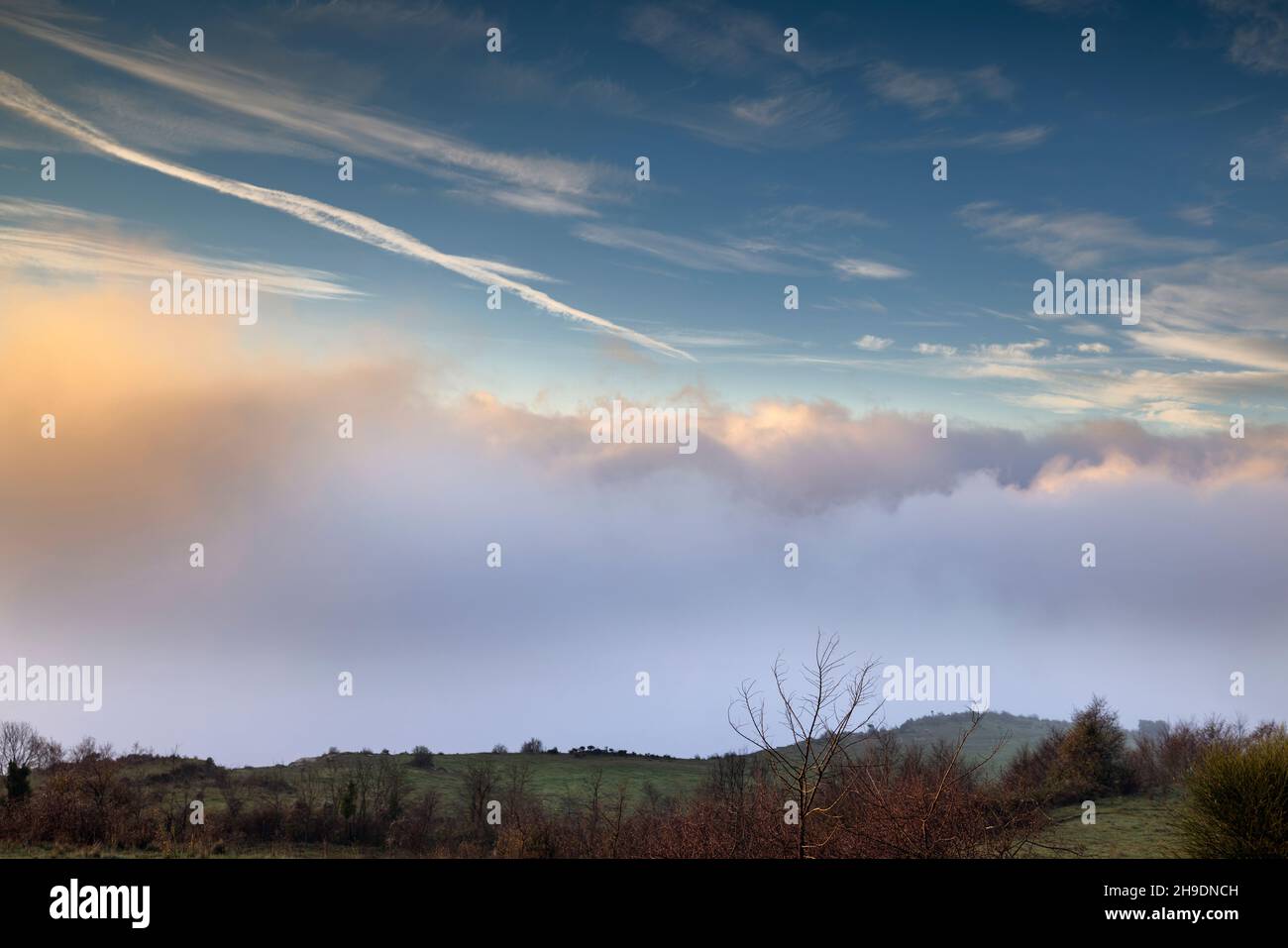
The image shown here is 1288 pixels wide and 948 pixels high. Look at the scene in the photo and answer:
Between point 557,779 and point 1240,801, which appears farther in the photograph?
point 557,779

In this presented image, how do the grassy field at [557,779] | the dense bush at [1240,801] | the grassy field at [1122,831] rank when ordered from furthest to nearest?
the grassy field at [557,779], the grassy field at [1122,831], the dense bush at [1240,801]

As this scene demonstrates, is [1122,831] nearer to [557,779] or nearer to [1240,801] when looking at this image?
[1240,801]

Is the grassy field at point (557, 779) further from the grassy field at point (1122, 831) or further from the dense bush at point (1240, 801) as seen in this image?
the dense bush at point (1240, 801)

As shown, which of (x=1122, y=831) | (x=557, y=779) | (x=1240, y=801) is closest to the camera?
(x=1240, y=801)

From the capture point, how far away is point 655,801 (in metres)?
50.6

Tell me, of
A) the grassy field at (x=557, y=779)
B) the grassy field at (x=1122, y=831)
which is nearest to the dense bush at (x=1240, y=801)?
the grassy field at (x=1122, y=831)

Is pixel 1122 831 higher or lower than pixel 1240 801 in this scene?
lower

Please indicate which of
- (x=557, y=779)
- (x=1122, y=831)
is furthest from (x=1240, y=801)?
(x=557, y=779)

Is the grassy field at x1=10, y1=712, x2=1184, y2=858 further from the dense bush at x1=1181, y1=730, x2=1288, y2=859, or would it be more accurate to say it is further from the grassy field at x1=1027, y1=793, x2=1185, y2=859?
the dense bush at x1=1181, y1=730, x2=1288, y2=859

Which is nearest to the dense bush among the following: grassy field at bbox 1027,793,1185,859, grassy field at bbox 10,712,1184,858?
grassy field at bbox 1027,793,1185,859

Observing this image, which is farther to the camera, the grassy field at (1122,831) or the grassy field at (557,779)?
the grassy field at (557,779)
